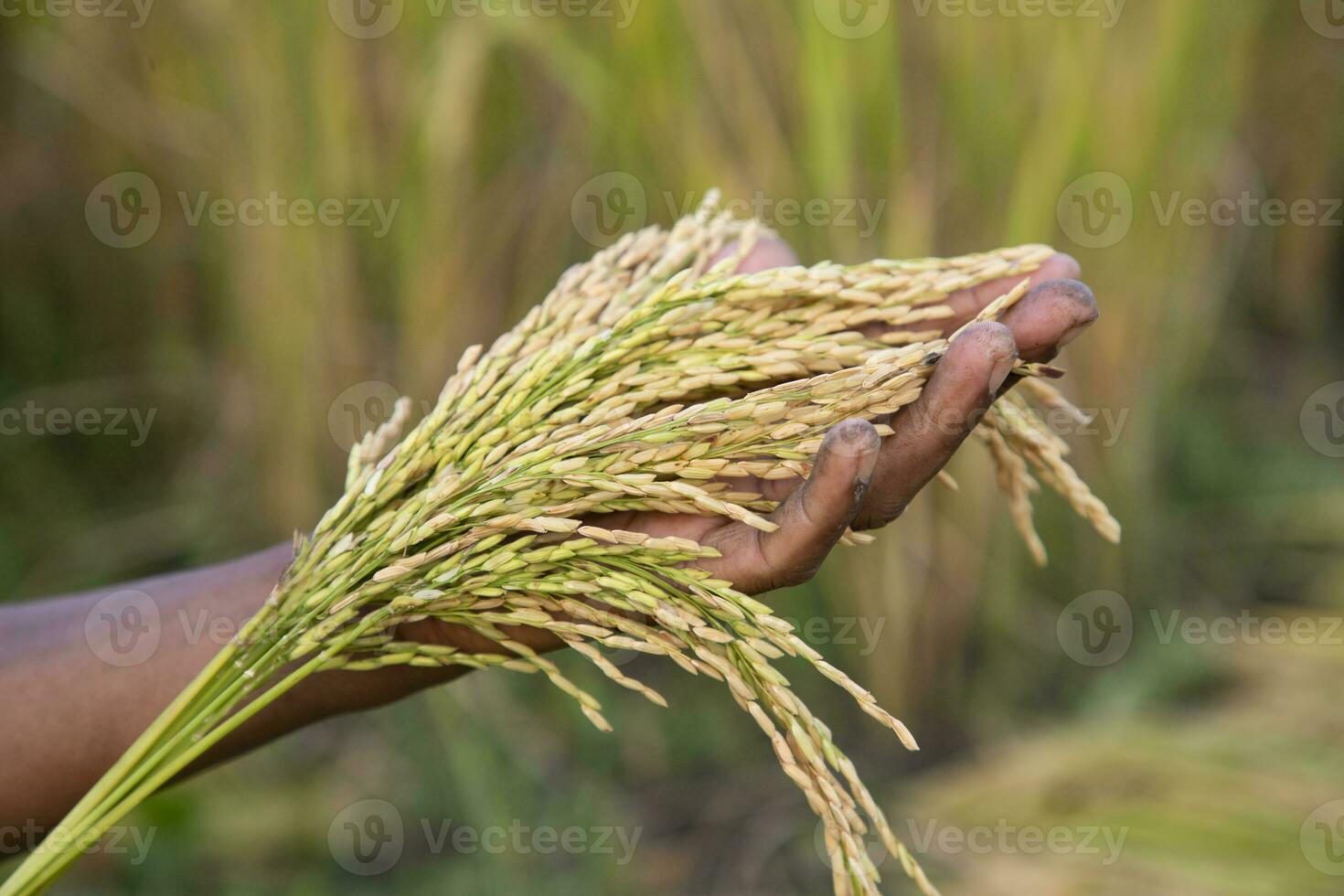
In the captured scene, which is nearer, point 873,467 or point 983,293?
point 873,467

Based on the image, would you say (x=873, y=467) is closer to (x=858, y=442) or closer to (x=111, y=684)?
(x=858, y=442)

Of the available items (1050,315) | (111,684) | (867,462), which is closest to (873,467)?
(867,462)

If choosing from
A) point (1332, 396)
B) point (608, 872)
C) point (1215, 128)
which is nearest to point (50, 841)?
point (608, 872)

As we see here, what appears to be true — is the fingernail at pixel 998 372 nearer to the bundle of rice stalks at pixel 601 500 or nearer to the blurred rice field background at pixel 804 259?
the bundle of rice stalks at pixel 601 500

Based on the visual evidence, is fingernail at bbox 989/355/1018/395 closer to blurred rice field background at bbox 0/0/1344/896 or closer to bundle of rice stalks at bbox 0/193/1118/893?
bundle of rice stalks at bbox 0/193/1118/893

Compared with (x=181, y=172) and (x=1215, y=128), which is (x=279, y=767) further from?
(x=1215, y=128)

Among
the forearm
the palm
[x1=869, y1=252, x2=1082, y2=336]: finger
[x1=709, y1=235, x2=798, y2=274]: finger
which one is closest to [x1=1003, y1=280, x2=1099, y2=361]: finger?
the palm

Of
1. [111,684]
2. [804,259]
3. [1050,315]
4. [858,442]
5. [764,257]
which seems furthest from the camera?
[804,259]
